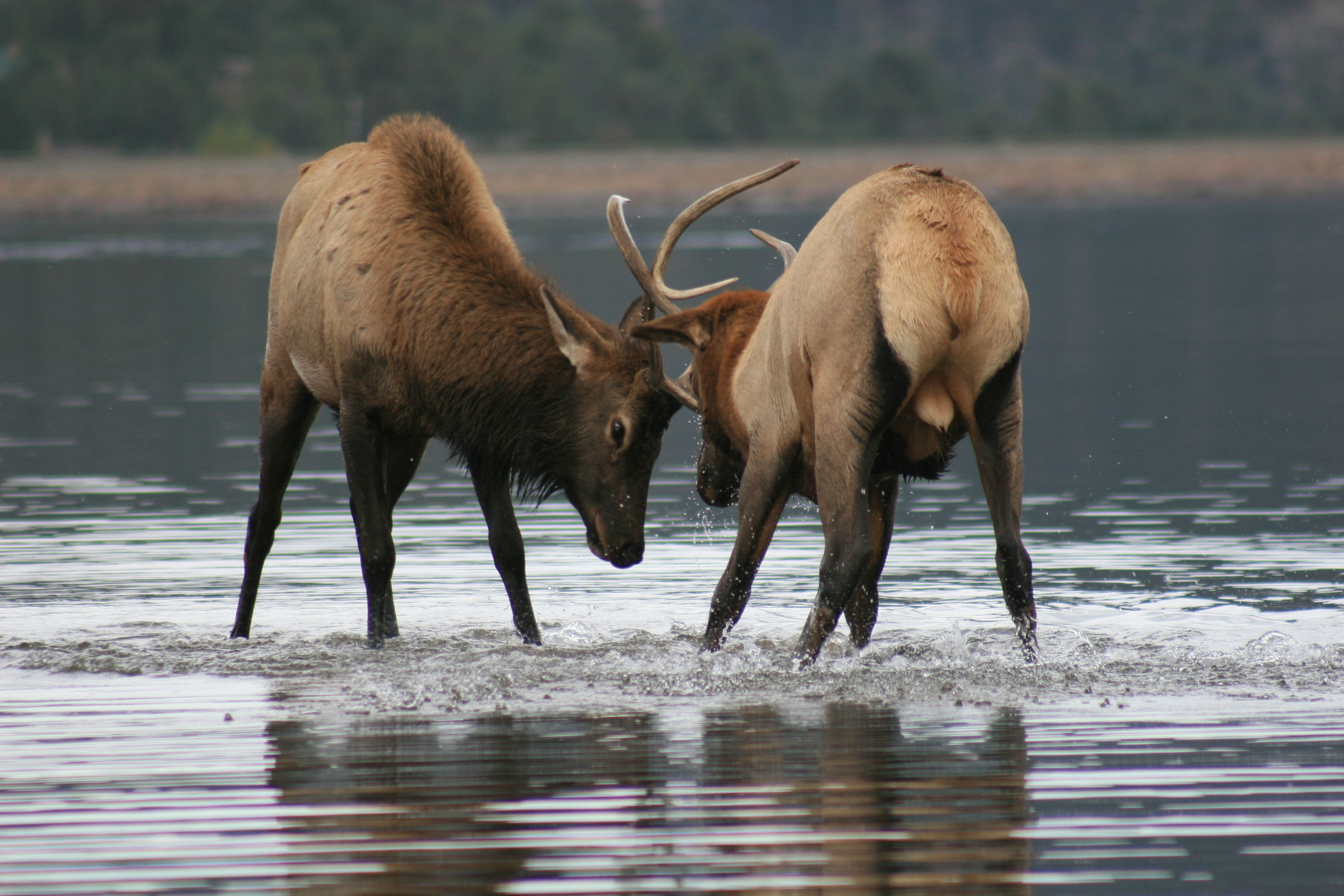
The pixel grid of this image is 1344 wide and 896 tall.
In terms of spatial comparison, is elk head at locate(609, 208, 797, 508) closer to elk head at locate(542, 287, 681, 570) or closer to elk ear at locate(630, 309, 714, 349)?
elk ear at locate(630, 309, 714, 349)

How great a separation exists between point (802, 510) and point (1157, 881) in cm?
810

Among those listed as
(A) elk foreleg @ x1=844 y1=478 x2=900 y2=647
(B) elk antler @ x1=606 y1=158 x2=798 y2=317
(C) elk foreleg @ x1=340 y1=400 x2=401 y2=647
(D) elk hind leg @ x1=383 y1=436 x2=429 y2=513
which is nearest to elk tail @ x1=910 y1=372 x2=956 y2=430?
(A) elk foreleg @ x1=844 y1=478 x2=900 y2=647

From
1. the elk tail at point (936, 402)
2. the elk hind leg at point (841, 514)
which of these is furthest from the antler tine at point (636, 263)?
the elk tail at point (936, 402)

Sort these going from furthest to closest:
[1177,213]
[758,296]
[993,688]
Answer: [1177,213]
[758,296]
[993,688]

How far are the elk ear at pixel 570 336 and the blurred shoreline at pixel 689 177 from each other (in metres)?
51.4

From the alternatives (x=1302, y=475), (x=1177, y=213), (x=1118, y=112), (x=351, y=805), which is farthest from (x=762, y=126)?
(x=351, y=805)

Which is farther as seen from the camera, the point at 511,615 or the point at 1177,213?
the point at 1177,213

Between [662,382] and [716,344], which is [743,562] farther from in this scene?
[716,344]

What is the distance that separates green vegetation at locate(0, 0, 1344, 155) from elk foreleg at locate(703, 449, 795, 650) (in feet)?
285

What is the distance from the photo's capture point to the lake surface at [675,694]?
5.48 metres

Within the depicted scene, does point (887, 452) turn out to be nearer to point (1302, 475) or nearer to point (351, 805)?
point (351, 805)

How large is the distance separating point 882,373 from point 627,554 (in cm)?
178

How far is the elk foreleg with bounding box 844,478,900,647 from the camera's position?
27.8 feet

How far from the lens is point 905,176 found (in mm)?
7574
